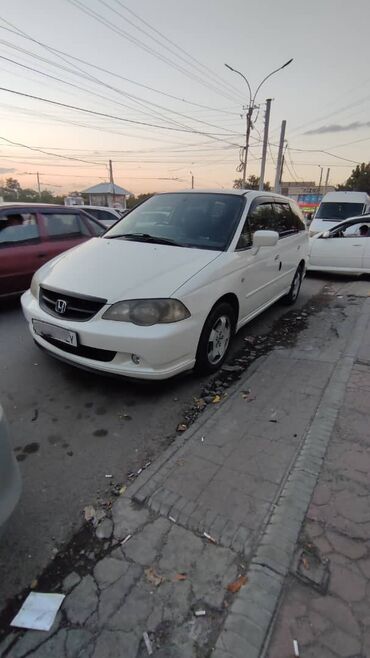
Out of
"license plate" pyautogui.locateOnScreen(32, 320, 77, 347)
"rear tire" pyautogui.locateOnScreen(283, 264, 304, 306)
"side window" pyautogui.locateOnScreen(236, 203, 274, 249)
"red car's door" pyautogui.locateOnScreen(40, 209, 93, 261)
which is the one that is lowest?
"rear tire" pyautogui.locateOnScreen(283, 264, 304, 306)

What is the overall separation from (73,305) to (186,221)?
65.5 inches

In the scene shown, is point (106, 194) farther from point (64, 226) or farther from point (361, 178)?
point (64, 226)

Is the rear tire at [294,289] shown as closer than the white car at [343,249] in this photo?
Yes

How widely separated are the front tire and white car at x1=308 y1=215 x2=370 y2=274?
18.8 ft

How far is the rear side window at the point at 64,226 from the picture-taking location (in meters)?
5.96

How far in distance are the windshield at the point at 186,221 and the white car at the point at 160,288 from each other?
11 millimetres

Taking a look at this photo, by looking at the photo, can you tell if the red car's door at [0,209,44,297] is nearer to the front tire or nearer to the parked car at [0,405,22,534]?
the front tire

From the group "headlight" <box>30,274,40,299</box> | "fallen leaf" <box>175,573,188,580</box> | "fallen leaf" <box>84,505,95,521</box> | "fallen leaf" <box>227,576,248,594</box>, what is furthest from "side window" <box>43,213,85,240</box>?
"fallen leaf" <box>227,576,248,594</box>

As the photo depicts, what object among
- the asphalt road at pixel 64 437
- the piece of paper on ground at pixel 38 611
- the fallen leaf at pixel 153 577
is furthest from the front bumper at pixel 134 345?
the piece of paper on ground at pixel 38 611

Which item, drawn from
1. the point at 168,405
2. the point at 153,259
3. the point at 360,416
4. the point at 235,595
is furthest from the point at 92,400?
the point at 360,416

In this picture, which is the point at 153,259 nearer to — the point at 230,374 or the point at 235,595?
the point at 230,374

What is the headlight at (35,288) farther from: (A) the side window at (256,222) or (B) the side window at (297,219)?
(B) the side window at (297,219)

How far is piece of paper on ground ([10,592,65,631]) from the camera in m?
1.57

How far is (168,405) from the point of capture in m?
3.23
